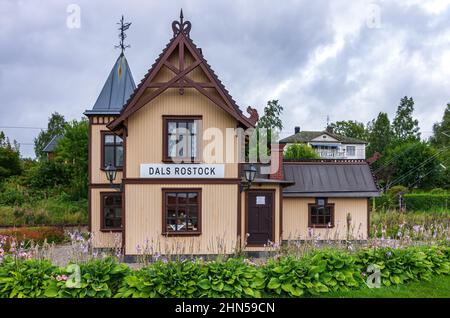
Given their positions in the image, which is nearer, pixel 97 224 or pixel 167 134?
pixel 167 134

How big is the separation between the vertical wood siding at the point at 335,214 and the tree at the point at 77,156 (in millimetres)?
12528

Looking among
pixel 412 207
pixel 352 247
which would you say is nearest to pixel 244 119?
pixel 352 247

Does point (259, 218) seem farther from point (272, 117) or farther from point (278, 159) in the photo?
point (272, 117)

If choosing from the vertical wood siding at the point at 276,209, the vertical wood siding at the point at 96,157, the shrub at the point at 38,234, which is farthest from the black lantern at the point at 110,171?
the vertical wood siding at the point at 276,209

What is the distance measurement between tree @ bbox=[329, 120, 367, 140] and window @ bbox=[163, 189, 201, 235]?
55.9 m

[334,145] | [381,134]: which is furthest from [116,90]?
[334,145]

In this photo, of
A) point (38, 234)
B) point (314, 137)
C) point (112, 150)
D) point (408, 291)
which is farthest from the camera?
point (314, 137)

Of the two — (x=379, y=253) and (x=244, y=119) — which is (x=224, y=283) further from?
(x=244, y=119)

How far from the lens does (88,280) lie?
8.11 meters

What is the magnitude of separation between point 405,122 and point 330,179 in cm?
3961

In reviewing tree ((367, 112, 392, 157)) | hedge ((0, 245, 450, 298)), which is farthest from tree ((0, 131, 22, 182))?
tree ((367, 112, 392, 157))

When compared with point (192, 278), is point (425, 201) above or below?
above

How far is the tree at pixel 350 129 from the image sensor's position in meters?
66.6
